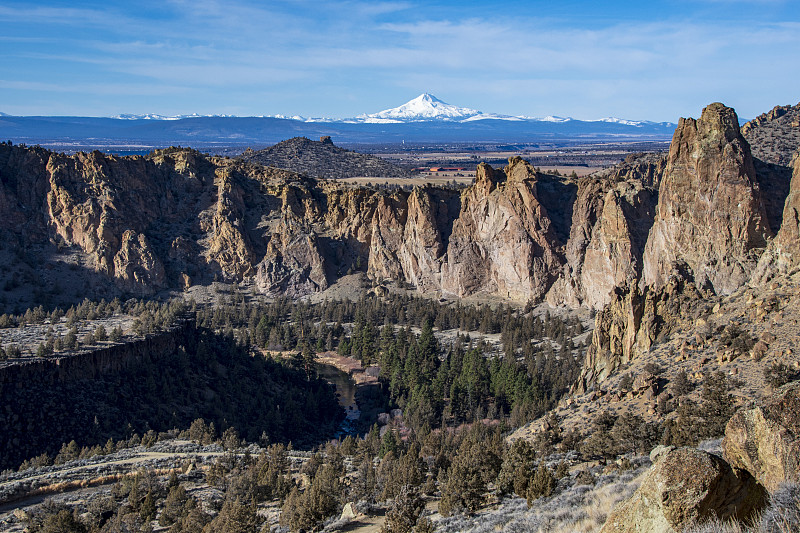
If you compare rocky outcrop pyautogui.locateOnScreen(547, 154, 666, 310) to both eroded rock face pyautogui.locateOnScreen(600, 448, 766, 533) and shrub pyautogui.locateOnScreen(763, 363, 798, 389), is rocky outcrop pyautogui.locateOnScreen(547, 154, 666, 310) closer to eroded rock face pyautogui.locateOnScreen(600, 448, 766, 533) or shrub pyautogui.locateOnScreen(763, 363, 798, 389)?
shrub pyautogui.locateOnScreen(763, 363, 798, 389)

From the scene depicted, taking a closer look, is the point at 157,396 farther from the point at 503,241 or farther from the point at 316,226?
the point at 316,226

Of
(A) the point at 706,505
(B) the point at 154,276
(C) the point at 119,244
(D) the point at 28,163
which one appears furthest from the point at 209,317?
(A) the point at 706,505

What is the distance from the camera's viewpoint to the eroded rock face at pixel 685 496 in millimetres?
11352

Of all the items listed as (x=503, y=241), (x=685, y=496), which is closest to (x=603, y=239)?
(x=503, y=241)

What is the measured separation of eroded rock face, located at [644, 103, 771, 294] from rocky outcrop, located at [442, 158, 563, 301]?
23.8m

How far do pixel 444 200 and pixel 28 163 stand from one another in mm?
66392

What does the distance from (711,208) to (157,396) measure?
5230cm

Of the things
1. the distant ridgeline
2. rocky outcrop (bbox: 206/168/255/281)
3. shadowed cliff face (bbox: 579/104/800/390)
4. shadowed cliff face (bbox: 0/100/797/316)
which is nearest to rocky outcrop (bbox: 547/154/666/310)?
shadowed cliff face (bbox: 0/100/797/316)

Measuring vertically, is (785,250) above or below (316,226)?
above

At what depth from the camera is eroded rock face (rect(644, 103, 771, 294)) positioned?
59.5 metres

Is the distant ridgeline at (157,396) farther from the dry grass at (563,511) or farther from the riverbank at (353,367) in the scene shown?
the dry grass at (563,511)

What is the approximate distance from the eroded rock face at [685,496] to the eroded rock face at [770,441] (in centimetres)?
78

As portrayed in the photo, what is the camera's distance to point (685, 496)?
11.4m

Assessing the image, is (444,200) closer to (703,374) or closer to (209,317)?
(209,317)
